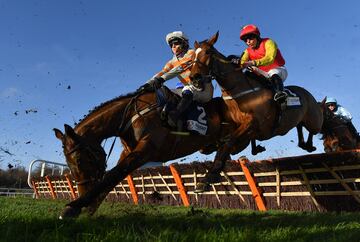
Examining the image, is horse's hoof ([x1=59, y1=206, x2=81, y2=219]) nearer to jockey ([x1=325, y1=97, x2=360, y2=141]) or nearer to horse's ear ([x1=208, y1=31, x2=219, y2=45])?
horse's ear ([x1=208, y1=31, x2=219, y2=45])

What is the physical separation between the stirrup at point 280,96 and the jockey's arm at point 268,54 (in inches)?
22.9

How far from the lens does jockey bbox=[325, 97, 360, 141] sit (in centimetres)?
1005

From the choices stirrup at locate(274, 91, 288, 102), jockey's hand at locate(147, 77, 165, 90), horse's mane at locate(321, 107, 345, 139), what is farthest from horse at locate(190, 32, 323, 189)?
horse's mane at locate(321, 107, 345, 139)

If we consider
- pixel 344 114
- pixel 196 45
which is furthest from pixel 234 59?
pixel 344 114

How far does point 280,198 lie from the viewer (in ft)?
27.3

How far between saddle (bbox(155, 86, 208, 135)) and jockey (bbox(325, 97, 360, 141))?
5.23 meters

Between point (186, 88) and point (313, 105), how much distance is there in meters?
2.90

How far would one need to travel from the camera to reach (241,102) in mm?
6363

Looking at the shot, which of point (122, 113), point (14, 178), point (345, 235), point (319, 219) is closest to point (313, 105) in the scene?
point (319, 219)

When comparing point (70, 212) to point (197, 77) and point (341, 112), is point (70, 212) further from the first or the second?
point (341, 112)

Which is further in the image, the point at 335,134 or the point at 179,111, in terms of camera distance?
the point at 335,134

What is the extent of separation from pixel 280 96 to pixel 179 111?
1692 mm

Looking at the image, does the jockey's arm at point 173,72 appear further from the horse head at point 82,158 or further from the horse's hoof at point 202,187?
the horse's hoof at point 202,187

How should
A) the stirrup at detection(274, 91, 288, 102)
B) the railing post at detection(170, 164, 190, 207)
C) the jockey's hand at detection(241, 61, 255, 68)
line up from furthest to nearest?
the railing post at detection(170, 164, 190, 207) < the jockey's hand at detection(241, 61, 255, 68) < the stirrup at detection(274, 91, 288, 102)
